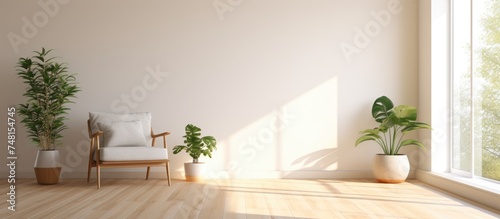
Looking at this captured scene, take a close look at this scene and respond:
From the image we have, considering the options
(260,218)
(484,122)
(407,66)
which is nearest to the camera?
(260,218)

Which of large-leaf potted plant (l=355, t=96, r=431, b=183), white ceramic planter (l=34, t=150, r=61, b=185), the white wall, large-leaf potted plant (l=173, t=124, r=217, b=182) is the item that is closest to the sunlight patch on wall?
the white wall

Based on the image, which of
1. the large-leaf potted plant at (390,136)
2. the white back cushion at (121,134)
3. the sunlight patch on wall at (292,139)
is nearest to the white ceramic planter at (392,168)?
the large-leaf potted plant at (390,136)

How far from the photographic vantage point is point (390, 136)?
630cm

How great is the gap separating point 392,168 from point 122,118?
123 inches

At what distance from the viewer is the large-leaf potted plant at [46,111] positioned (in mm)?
6051

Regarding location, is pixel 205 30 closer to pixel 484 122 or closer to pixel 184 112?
pixel 184 112

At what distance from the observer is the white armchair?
5672 millimetres

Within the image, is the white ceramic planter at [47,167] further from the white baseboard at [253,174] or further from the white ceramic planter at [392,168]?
the white ceramic planter at [392,168]

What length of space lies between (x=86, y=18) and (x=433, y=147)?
441 centimetres

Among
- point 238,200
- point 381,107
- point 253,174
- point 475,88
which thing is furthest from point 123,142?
point 475,88

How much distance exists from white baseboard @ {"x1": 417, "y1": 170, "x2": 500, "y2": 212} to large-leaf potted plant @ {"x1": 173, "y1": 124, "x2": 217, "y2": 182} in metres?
2.45

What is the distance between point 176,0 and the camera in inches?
263

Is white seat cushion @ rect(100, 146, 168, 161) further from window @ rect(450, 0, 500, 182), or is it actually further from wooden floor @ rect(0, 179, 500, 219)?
window @ rect(450, 0, 500, 182)

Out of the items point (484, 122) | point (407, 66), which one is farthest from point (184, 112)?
point (484, 122)
